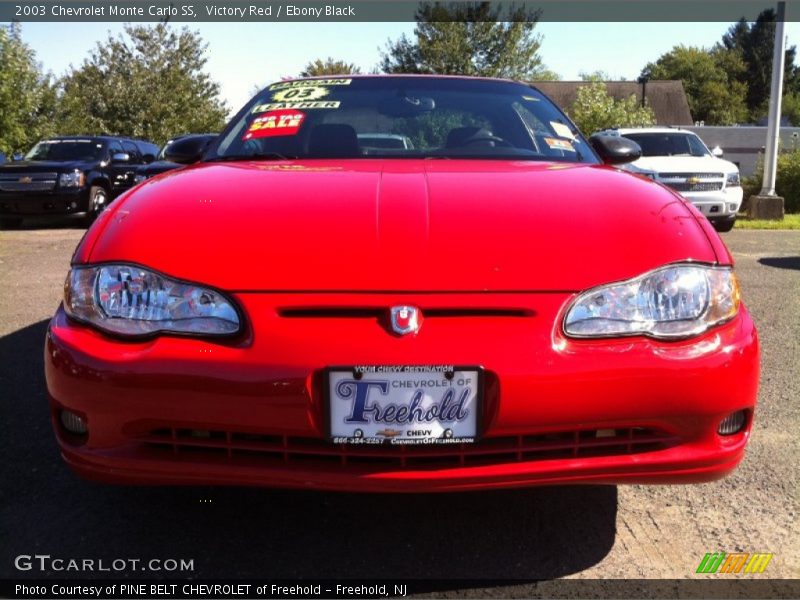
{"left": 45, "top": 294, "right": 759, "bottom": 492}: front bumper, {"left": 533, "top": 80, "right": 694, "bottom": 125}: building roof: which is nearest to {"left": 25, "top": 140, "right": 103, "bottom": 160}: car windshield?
{"left": 45, "top": 294, "right": 759, "bottom": 492}: front bumper

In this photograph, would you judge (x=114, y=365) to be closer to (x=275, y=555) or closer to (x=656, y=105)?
(x=275, y=555)

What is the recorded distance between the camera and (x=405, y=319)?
71.5 inches

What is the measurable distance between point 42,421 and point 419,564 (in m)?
1.90

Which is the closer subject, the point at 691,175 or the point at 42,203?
the point at 691,175

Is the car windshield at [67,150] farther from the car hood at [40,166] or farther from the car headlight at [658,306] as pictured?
the car headlight at [658,306]

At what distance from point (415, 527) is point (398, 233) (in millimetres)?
920

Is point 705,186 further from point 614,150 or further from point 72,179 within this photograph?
point 72,179

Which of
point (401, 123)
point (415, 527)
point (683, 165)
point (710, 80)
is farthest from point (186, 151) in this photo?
point (710, 80)

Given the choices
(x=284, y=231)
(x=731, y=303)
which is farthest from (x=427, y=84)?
(x=731, y=303)

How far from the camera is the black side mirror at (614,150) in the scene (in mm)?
3355

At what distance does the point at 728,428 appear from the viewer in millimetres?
1995

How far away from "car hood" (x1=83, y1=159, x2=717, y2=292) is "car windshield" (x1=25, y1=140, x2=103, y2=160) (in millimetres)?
11622

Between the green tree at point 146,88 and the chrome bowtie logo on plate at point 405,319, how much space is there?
98.9ft

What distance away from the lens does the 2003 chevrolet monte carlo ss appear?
1.80 metres
